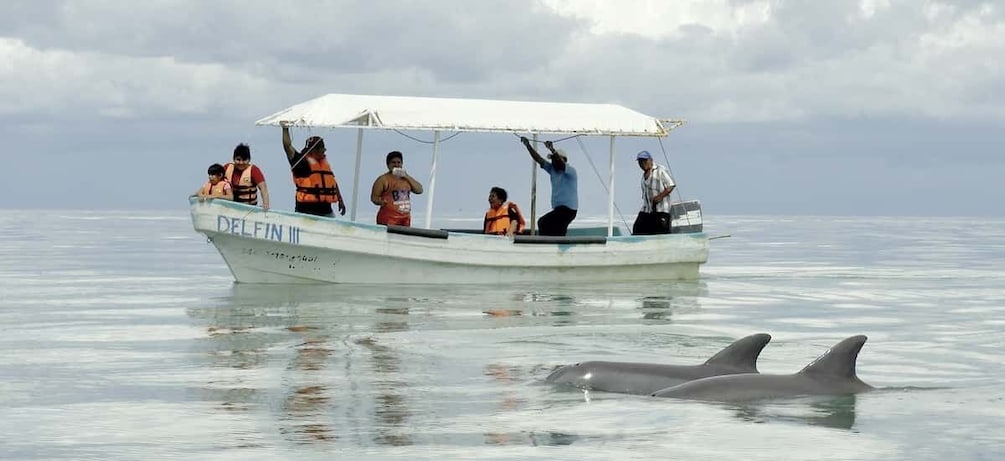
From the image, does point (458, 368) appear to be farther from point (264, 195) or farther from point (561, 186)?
point (561, 186)

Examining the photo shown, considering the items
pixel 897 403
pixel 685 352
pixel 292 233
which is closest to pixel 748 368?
pixel 897 403

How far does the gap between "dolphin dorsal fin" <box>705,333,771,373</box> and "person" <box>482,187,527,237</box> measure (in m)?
12.7

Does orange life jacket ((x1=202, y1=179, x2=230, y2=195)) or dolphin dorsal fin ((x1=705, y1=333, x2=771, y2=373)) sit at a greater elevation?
orange life jacket ((x1=202, y1=179, x2=230, y2=195))

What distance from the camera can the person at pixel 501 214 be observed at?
25.1 meters

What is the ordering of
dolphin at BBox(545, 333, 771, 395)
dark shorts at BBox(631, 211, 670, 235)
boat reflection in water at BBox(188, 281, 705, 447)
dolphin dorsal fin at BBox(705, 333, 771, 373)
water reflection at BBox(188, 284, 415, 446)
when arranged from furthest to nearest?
dark shorts at BBox(631, 211, 670, 235)
dolphin dorsal fin at BBox(705, 333, 771, 373)
dolphin at BBox(545, 333, 771, 395)
water reflection at BBox(188, 284, 415, 446)
boat reflection in water at BBox(188, 281, 705, 447)

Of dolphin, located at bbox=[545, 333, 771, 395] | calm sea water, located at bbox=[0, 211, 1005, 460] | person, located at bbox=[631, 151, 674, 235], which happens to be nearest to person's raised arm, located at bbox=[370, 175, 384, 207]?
calm sea water, located at bbox=[0, 211, 1005, 460]

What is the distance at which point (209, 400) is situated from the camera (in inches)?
467

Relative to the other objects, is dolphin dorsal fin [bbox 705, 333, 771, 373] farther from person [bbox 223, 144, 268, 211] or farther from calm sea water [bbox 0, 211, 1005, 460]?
person [bbox 223, 144, 268, 211]

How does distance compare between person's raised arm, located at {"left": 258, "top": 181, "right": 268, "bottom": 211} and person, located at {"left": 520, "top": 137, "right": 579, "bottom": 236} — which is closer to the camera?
person's raised arm, located at {"left": 258, "top": 181, "right": 268, "bottom": 211}

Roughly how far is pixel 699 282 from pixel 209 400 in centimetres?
1744

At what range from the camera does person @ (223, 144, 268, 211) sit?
23078mm

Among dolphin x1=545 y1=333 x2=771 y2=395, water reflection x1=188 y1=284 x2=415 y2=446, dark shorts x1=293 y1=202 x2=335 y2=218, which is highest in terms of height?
dark shorts x1=293 y1=202 x2=335 y2=218

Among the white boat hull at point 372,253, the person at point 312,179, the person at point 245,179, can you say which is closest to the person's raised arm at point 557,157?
the white boat hull at point 372,253

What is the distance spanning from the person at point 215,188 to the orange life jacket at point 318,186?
108 centimetres
